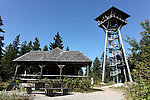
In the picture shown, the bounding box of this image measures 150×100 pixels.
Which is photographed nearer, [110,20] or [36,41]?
[110,20]

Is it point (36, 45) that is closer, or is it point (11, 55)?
point (11, 55)

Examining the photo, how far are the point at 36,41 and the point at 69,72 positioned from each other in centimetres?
2585

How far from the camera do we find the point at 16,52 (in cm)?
3108

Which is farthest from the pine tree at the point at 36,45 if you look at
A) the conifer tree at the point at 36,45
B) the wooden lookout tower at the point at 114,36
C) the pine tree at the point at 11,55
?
the wooden lookout tower at the point at 114,36

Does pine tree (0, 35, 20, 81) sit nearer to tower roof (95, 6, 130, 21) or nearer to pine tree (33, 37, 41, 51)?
pine tree (33, 37, 41, 51)

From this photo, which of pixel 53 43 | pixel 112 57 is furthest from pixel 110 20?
pixel 53 43

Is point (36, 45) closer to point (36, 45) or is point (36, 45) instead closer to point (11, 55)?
point (36, 45)

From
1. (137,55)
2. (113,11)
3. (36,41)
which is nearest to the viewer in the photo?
(137,55)

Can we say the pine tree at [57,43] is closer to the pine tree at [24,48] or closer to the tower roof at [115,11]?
the pine tree at [24,48]

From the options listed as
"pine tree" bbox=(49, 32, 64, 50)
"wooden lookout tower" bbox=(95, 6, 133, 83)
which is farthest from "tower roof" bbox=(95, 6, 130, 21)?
"pine tree" bbox=(49, 32, 64, 50)

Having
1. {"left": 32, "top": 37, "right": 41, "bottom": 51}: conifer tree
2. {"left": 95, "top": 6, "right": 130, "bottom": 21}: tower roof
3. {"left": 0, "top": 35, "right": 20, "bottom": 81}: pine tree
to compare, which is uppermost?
{"left": 95, "top": 6, "right": 130, "bottom": 21}: tower roof

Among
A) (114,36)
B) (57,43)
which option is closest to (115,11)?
(114,36)

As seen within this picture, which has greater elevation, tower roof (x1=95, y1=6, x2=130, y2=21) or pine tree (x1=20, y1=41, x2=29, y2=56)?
tower roof (x1=95, y1=6, x2=130, y2=21)

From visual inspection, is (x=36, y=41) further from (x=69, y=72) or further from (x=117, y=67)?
(x=117, y=67)
